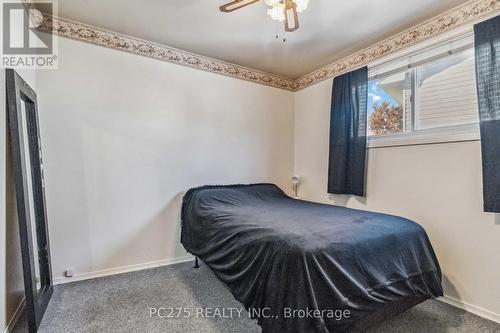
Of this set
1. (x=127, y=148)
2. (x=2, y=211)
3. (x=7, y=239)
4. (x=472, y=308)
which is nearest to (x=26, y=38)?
(x=127, y=148)

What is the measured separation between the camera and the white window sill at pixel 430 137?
2.07 metres

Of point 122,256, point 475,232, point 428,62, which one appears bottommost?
point 122,256

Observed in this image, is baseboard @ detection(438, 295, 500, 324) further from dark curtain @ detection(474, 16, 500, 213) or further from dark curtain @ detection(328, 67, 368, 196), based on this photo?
dark curtain @ detection(328, 67, 368, 196)

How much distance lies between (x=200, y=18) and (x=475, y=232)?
299 centimetres

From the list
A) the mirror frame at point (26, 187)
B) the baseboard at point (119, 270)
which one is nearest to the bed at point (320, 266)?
the baseboard at point (119, 270)

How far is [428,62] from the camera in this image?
2412 millimetres

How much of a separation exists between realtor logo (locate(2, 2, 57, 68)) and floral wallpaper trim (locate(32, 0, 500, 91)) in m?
0.09

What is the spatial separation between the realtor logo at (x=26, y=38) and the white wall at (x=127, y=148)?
107 millimetres

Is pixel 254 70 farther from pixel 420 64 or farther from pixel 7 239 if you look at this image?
pixel 7 239

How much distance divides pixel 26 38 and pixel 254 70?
95.9 inches

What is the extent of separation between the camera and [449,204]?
2174 millimetres

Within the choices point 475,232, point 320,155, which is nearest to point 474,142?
point 475,232

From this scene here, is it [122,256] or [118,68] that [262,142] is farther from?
[122,256]

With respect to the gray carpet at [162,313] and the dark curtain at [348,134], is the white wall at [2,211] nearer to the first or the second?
the gray carpet at [162,313]
